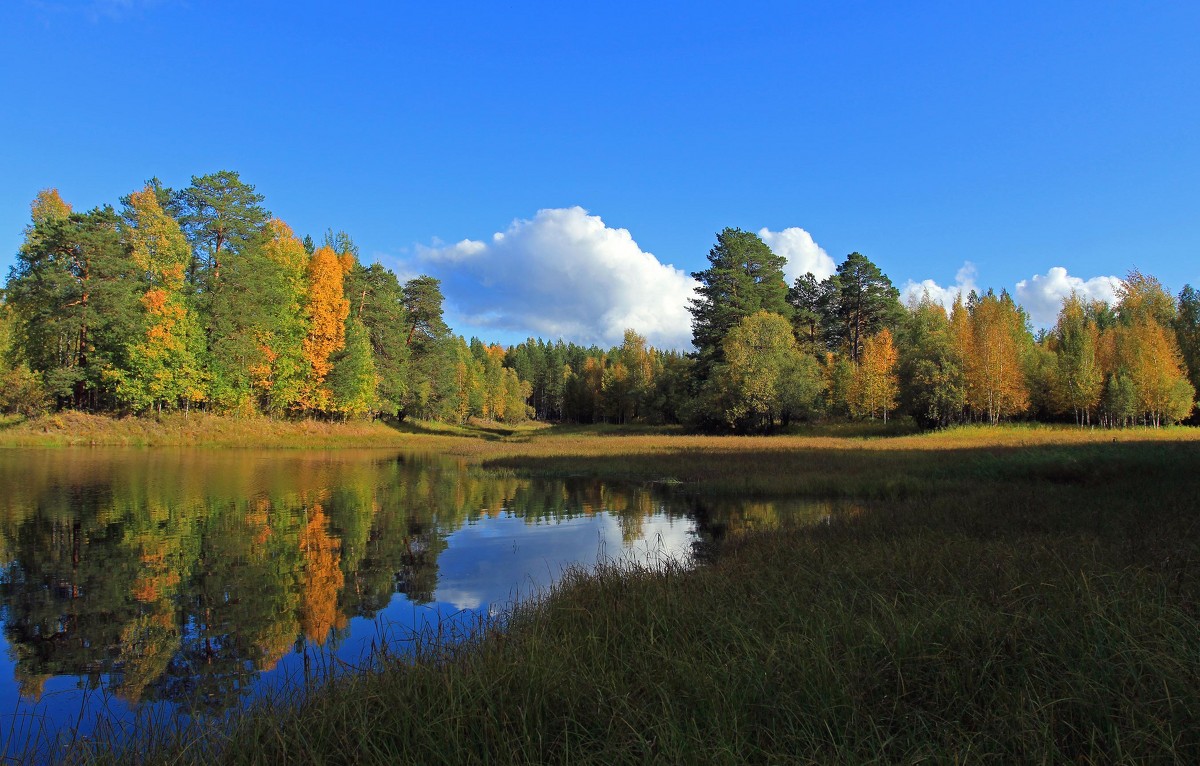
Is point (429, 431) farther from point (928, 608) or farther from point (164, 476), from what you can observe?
point (928, 608)

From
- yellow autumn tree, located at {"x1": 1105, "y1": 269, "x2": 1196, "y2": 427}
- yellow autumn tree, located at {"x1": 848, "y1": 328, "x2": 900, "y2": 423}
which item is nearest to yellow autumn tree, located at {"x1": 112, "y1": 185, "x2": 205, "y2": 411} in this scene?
yellow autumn tree, located at {"x1": 848, "y1": 328, "x2": 900, "y2": 423}

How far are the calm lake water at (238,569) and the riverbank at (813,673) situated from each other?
138 centimetres

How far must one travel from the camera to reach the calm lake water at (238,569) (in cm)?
670

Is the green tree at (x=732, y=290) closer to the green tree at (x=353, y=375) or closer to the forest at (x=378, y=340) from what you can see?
the forest at (x=378, y=340)

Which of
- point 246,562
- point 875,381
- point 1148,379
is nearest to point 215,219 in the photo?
point 246,562

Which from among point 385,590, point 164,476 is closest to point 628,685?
point 385,590

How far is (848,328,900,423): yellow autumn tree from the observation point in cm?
5653

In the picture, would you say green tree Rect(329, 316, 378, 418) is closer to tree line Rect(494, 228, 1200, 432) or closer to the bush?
the bush

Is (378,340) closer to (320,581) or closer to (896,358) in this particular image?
(896,358)

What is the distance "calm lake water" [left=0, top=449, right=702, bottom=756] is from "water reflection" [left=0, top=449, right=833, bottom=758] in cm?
4

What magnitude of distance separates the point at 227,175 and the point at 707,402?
4318 cm

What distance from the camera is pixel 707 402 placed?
56438mm

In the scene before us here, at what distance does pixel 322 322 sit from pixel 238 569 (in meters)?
44.7

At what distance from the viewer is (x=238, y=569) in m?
11.1
